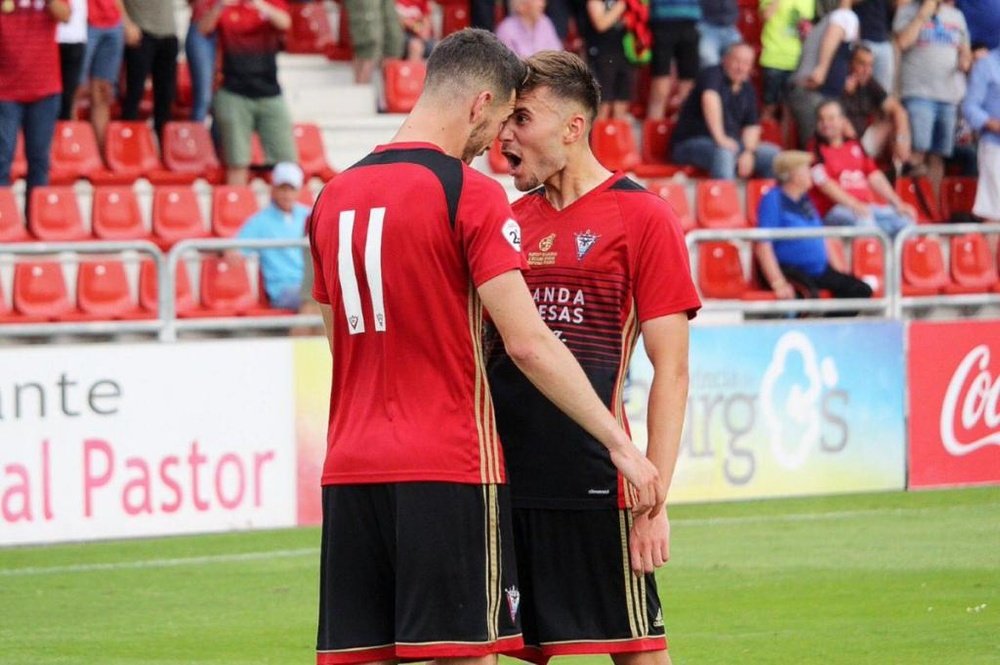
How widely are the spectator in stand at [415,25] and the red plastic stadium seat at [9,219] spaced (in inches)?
180

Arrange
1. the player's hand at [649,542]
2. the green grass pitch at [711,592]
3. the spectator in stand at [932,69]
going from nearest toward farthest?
the player's hand at [649,542] < the green grass pitch at [711,592] < the spectator in stand at [932,69]

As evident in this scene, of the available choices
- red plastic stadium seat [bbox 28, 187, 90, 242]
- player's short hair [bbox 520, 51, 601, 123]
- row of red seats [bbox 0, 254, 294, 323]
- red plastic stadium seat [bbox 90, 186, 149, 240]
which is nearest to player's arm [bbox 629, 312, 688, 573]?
player's short hair [bbox 520, 51, 601, 123]

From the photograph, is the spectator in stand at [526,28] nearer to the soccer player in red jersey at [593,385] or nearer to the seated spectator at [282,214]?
the seated spectator at [282,214]

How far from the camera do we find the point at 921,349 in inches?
495

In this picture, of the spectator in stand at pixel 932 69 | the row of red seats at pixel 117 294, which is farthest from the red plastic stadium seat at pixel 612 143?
the row of red seats at pixel 117 294

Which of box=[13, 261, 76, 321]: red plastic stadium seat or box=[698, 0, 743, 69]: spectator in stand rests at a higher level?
box=[698, 0, 743, 69]: spectator in stand

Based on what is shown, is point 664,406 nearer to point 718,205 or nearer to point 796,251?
point 796,251

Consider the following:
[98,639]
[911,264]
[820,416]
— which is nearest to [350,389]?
[98,639]

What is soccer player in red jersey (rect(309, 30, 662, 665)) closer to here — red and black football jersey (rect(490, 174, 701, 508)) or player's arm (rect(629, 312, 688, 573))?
player's arm (rect(629, 312, 688, 573))

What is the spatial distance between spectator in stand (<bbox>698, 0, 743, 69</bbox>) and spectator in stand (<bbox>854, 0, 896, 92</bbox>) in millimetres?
1314

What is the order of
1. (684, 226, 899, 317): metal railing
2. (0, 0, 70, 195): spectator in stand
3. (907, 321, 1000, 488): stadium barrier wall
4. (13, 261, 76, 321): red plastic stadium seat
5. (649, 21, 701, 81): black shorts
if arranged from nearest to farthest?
(13, 261, 76, 321): red plastic stadium seat < (684, 226, 899, 317): metal railing < (907, 321, 1000, 488): stadium barrier wall < (0, 0, 70, 195): spectator in stand < (649, 21, 701, 81): black shorts

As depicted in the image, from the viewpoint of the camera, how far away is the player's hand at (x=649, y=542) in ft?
16.1

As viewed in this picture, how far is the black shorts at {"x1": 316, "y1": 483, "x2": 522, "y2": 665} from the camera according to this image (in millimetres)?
4547

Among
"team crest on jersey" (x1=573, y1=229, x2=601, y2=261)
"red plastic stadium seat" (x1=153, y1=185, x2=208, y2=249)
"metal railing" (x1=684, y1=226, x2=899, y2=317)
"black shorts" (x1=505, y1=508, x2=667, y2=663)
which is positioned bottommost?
"black shorts" (x1=505, y1=508, x2=667, y2=663)
